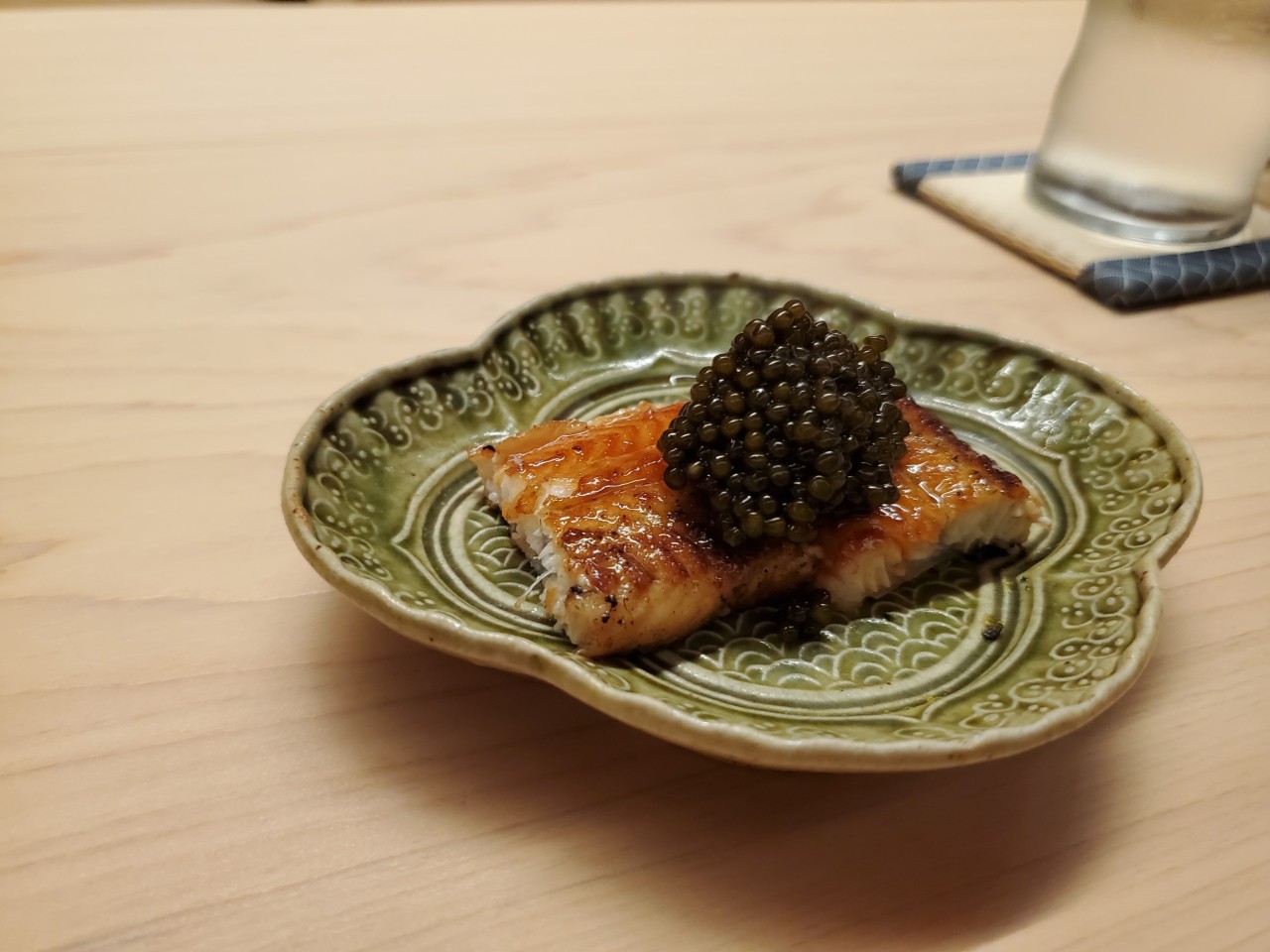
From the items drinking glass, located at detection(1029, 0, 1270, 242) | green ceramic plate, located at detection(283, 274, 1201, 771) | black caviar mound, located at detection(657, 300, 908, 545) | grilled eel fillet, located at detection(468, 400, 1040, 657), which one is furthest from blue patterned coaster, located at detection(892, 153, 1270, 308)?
black caviar mound, located at detection(657, 300, 908, 545)

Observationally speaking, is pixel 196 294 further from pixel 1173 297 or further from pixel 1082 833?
pixel 1173 297

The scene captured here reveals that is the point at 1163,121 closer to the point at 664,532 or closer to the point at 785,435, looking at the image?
the point at 785,435

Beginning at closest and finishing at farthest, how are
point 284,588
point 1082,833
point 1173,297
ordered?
1. point 1082,833
2. point 284,588
3. point 1173,297

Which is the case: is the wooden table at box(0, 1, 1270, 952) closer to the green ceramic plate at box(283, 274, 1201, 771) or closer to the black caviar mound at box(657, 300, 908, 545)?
the green ceramic plate at box(283, 274, 1201, 771)

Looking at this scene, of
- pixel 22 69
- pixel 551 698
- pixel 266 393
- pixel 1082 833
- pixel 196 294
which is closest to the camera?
pixel 1082 833

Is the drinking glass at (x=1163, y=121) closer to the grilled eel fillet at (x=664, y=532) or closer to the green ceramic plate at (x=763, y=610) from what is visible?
the green ceramic plate at (x=763, y=610)

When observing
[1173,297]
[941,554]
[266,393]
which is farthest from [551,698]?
[1173,297]

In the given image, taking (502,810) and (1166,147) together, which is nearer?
(502,810)
